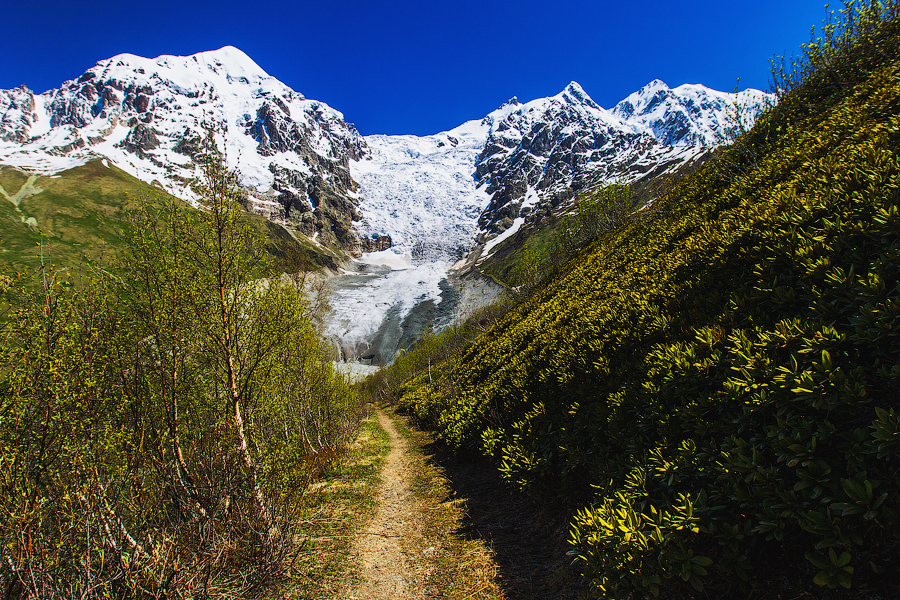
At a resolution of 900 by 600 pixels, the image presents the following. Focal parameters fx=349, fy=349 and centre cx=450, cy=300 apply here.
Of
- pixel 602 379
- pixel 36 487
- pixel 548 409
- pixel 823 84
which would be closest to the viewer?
pixel 36 487

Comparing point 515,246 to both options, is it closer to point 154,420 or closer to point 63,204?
point 154,420

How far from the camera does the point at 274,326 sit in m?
7.25

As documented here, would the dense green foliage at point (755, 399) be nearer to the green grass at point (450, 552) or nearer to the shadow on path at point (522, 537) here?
the shadow on path at point (522, 537)

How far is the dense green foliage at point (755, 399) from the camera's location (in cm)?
253

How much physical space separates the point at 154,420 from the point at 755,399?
7.91 meters

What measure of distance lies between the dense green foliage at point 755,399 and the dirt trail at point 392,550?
259 centimetres

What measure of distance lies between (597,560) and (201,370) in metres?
7.17

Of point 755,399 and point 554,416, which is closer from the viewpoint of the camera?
point 755,399

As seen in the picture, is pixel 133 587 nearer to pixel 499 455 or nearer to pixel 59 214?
pixel 499 455

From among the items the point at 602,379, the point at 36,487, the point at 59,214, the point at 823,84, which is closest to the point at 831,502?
the point at 602,379

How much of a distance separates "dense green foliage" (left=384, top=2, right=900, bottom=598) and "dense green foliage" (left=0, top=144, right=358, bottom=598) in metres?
4.81

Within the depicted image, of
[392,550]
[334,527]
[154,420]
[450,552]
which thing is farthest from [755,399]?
[334,527]

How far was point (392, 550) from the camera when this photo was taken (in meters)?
7.02

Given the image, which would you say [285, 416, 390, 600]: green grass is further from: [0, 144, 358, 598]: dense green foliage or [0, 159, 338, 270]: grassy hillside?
[0, 159, 338, 270]: grassy hillside
